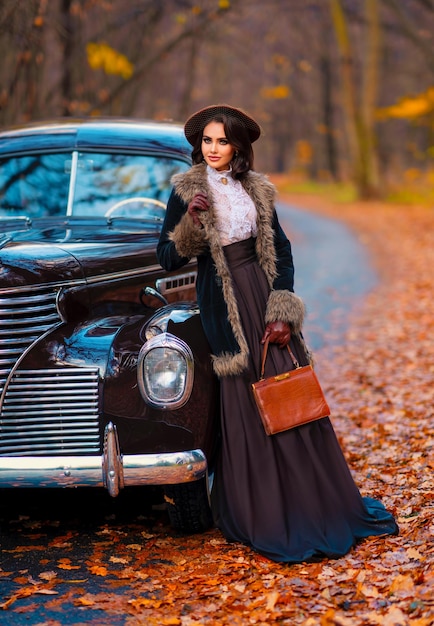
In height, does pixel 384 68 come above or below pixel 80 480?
above

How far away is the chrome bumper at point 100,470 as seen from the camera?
3992 millimetres

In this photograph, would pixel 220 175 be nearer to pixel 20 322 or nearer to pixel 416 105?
pixel 20 322

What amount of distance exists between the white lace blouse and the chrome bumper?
41.3 inches

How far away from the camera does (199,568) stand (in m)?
4.07

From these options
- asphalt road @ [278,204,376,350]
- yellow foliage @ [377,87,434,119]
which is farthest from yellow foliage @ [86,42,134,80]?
yellow foliage @ [377,87,434,119]

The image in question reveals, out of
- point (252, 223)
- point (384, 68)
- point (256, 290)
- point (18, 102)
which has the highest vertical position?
point (384, 68)

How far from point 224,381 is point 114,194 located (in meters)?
1.85

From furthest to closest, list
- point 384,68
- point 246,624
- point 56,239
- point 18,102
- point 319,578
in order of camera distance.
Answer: point 384,68 < point 18,102 < point 56,239 < point 319,578 < point 246,624

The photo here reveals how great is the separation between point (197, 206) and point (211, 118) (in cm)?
43

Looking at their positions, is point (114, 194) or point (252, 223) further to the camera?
point (114, 194)

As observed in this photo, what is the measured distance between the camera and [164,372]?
163 inches

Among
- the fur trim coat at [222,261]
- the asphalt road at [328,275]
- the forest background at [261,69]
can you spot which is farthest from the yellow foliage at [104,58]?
the fur trim coat at [222,261]

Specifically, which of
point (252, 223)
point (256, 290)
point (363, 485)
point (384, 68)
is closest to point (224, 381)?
point (256, 290)

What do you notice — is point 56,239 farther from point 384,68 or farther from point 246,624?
point 384,68
